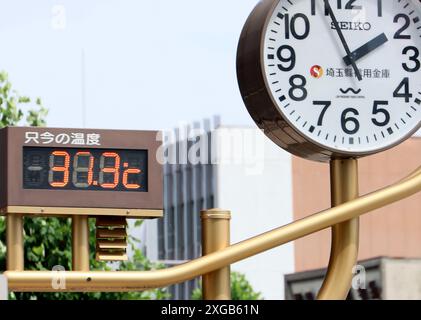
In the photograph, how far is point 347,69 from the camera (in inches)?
272

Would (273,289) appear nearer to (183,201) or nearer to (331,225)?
(183,201)

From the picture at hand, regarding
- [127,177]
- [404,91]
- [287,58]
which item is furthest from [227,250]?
[404,91]

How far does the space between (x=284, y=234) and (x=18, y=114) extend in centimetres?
1042

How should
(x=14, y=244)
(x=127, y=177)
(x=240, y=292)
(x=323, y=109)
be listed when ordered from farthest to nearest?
(x=240, y=292) → (x=323, y=109) → (x=127, y=177) → (x=14, y=244)

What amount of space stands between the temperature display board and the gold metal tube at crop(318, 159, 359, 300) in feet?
3.31

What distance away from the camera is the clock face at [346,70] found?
680 centimetres

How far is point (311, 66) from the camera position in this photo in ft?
22.5

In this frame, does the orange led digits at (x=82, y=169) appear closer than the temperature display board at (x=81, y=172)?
No

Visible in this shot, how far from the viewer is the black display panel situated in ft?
21.1

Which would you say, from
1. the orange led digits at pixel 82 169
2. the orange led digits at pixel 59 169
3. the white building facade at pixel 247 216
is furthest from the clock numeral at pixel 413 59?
the white building facade at pixel 247 216

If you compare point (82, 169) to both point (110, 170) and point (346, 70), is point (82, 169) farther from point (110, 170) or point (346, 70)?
point (346, 70)

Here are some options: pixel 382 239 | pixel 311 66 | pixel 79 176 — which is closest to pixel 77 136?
pixel 79 176

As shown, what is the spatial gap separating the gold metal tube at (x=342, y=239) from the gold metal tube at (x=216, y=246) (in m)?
0.52

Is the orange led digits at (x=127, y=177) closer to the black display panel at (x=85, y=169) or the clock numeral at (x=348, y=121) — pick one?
the black display panel at (x=85, y=169)
